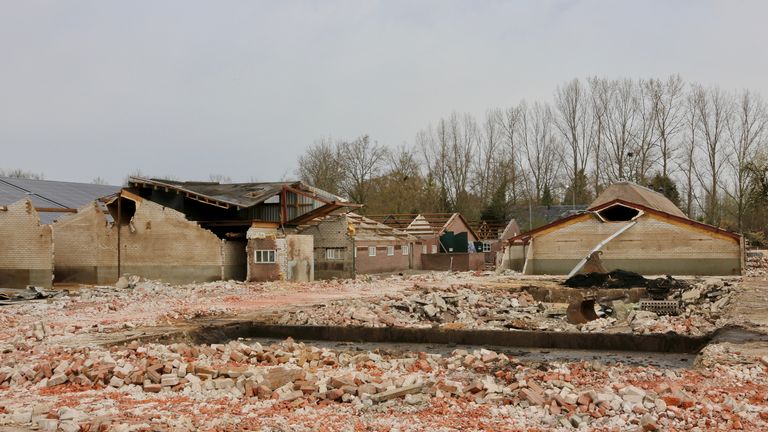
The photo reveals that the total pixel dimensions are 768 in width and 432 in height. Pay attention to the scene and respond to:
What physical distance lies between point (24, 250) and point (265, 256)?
1039 centimetres

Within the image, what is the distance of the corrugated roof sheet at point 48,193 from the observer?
40.1 m

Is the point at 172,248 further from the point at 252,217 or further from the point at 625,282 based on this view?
the point at 625,282

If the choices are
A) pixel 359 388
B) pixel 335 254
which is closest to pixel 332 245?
pixel 335 254

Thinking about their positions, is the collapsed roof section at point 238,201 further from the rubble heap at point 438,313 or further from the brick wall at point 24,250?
the rubble heap at point 438,313

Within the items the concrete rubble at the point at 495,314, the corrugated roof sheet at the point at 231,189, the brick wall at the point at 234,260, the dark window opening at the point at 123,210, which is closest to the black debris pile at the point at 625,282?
the concrete rubble at the point at 495,314

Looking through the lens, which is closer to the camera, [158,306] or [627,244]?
[158,306]

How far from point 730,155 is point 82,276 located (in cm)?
5510

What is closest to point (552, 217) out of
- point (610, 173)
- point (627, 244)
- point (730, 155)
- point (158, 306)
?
point (610, 173)

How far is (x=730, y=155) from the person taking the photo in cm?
6238

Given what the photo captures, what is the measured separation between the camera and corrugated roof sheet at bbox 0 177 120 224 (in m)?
40.1

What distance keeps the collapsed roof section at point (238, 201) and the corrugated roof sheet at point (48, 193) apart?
809cm

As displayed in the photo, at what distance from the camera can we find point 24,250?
97.5 feet

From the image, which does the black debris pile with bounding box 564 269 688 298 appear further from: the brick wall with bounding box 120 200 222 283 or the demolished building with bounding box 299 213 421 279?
the brick wall with bounding box 120 200 222 283

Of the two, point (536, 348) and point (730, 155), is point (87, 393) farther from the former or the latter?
point (730, 155)
